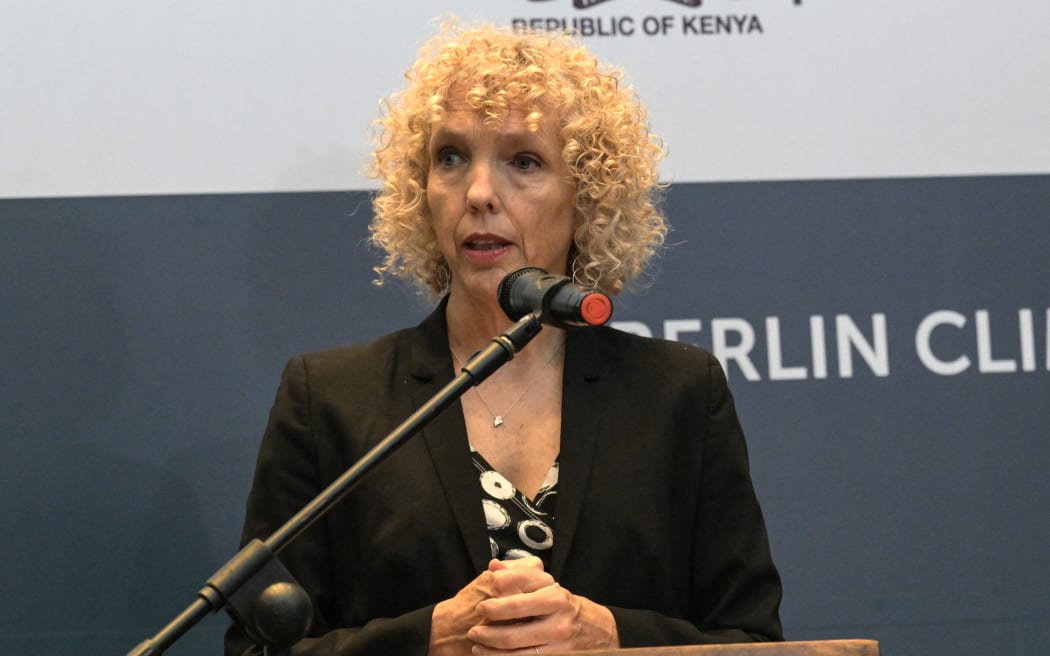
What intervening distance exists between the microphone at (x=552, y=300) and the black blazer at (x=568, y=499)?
46 cm

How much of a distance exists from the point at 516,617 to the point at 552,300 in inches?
17.0

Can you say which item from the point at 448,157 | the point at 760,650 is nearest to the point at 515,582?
the point at 760,650

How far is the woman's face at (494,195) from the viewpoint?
75.4 inches

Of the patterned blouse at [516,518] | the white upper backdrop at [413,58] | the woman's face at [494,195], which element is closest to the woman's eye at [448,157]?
the woman's face at [494,195]

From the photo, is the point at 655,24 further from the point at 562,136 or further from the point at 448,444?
the point at 448,444

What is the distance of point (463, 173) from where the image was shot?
6.46 ft

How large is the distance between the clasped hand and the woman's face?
488 millimetres

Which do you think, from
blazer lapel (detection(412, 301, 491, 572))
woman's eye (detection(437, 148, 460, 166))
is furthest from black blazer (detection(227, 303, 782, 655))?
woman's eye (detection(437, 148, 460, 166))

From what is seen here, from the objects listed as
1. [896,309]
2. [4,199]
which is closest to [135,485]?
[4,199]

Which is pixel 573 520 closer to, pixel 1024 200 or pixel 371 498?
pixel 371 498

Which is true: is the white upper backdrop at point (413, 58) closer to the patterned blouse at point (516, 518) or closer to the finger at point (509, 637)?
the patterned blouse at point (516, 518)

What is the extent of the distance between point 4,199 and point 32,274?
15 centimetres

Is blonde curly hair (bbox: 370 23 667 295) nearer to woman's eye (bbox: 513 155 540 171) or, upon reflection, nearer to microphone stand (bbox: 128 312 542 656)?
woman's eye (bbox: 513 155 540 171)

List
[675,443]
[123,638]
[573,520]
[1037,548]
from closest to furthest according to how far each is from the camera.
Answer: [573,520], [675,443], [123,638], [1037,548]
